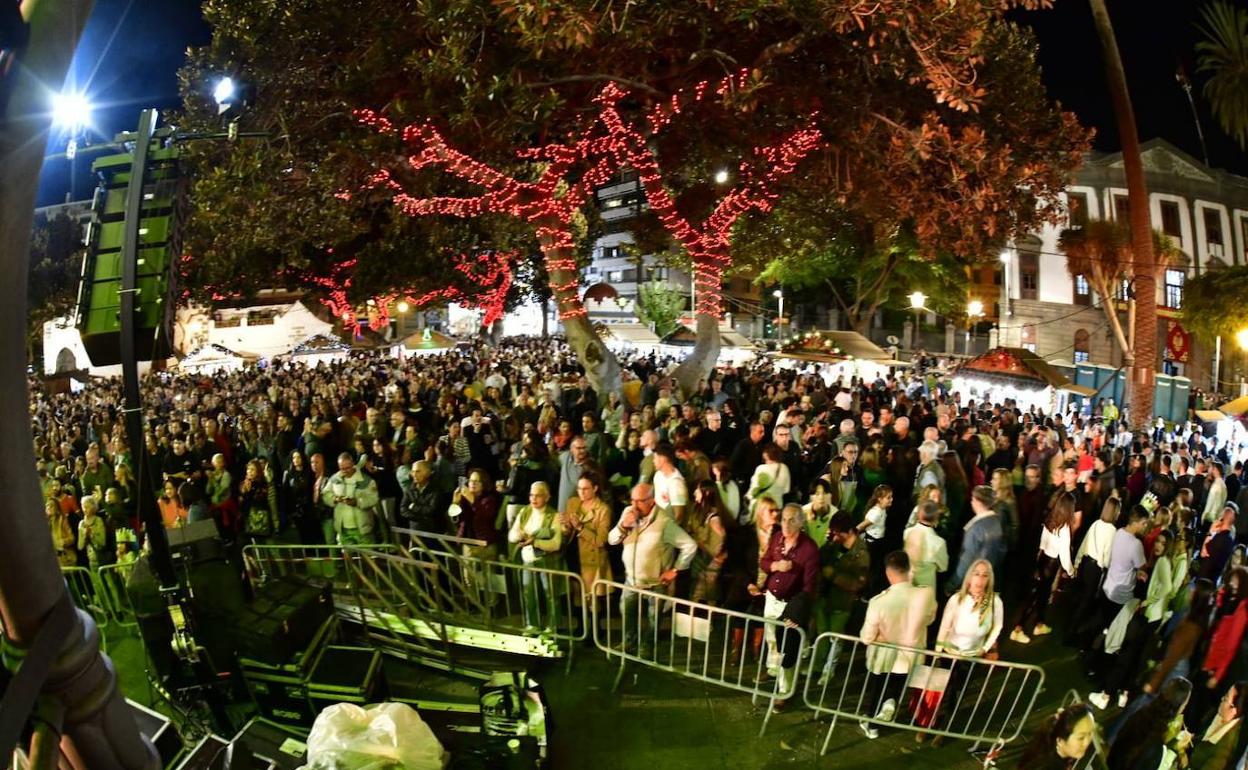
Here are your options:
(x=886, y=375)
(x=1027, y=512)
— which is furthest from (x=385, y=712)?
(x=886, y=375)

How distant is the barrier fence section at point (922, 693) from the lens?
183 inches

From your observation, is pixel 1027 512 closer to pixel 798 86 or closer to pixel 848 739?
pixel 848 739

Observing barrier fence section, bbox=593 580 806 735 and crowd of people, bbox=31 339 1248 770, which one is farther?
barrier fence section, bbox=593 580 806 735

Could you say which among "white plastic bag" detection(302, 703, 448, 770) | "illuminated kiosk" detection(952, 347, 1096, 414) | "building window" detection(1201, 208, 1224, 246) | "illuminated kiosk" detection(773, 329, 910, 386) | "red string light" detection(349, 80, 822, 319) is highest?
"building window" detection(1201, 208, 1224, 246)

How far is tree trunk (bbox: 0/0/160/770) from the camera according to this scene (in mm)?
1416

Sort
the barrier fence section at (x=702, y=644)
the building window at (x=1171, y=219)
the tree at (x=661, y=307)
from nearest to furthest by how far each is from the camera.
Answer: the barrier fence section at (x=702, y=644) < the building window at (x=1171, y=219) < the tree at (x=661, y=307)

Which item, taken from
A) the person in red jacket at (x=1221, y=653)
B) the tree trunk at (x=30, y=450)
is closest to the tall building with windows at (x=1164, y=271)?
the person in red jacket at (x=1221, y=653)

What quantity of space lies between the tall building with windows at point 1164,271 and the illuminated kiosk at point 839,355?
43.1 ft

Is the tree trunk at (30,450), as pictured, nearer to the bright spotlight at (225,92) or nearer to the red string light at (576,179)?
the bright spotlight at (225,92)

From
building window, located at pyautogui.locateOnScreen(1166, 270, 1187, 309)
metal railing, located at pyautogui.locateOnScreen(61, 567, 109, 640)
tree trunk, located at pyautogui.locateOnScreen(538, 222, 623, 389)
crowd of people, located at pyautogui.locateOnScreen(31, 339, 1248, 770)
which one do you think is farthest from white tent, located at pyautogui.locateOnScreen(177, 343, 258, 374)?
building window, located at pyautogui.locateOnScreen(1166, 270, 1187, 309)

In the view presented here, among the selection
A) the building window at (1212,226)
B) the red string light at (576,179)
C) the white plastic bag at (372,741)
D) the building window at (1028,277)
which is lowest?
the white plastic bag at (372,741)

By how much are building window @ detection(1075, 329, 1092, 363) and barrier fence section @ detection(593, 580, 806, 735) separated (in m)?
33.1

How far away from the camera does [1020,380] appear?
15.3 m

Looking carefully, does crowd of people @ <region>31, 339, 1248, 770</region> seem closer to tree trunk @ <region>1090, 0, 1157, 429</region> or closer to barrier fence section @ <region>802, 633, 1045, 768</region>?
barrier fence section @ <region>802, 633, 1045, 768</region>
